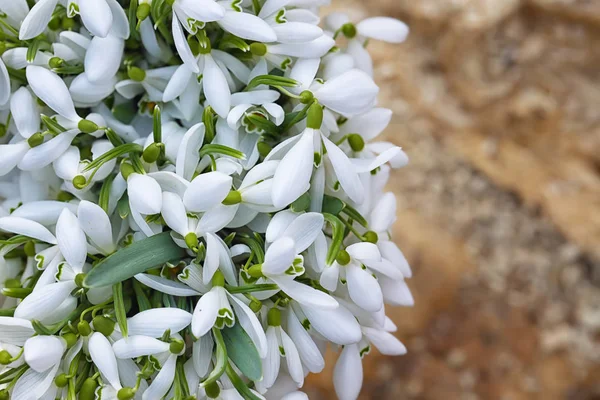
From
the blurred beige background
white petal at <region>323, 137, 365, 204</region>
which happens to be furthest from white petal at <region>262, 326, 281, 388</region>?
the blurred beige background

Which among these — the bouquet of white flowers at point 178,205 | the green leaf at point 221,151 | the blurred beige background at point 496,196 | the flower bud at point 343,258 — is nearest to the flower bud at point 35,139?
the bouquet of white flowers at point 178,205

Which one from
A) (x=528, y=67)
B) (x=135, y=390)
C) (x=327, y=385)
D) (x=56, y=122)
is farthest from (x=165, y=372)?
(x=528, y=67)

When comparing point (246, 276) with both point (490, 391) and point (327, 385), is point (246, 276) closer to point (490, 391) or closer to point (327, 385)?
point (327, 385)

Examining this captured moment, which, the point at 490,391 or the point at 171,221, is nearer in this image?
the point at 171,221

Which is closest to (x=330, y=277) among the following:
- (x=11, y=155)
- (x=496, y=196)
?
(x=11, y=155)

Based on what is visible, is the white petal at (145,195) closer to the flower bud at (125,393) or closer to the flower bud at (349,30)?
the flower bud at (125,393)

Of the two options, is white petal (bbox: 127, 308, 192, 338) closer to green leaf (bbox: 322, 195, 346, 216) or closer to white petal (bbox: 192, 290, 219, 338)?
white petal (bbox: 192, 290, 219, 338)
